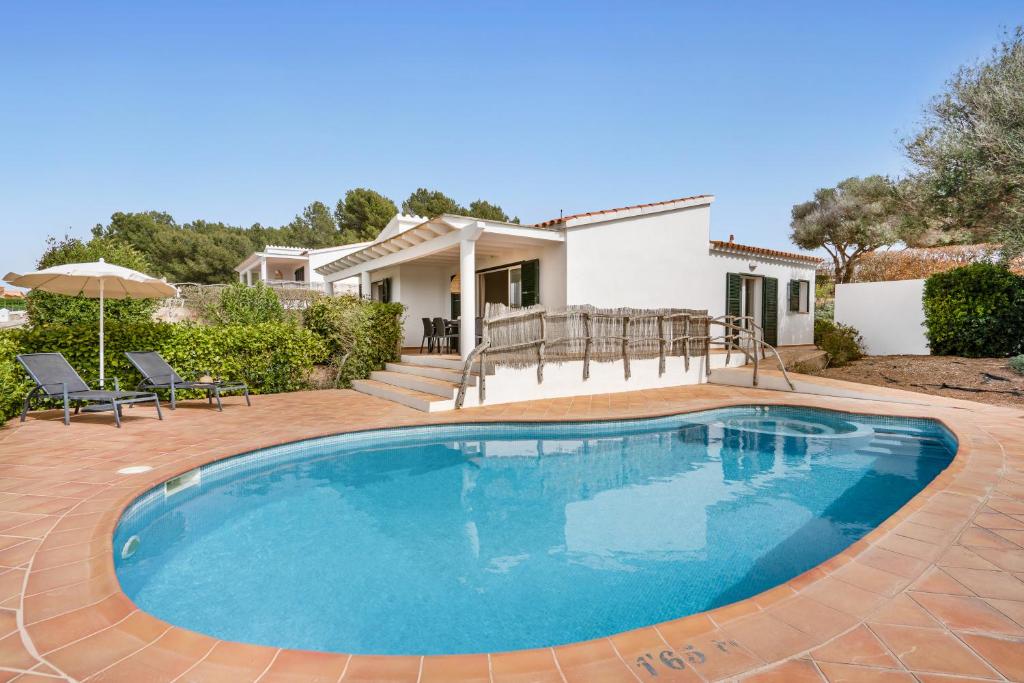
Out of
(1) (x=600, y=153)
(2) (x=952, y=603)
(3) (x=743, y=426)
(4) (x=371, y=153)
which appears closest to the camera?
(2) (x=952, y=603)

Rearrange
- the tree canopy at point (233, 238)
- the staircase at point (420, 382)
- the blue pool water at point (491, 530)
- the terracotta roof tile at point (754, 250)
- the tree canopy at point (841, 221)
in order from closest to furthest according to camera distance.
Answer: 1. the blue pool water at point (491, 530)
2. the staircase at point (420, 382)
3. the terracotta roof tile at point (754, 250)
4. the tree canopy at point (841, 221)
5. the tree canopy at point (233, 238)

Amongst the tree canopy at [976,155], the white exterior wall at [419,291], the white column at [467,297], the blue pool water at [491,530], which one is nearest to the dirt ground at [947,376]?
the tree canopy at [976,155]

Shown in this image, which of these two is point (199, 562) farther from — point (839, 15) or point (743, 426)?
point (839, 15)

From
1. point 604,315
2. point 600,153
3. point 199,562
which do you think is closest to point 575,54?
point 600,153

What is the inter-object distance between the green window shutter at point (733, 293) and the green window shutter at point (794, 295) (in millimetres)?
2823

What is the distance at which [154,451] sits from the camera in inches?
221

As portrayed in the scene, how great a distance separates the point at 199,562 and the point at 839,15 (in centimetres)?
1494

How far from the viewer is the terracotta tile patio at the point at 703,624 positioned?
1966 mm

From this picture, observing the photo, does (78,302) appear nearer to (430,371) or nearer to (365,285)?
(365,285)

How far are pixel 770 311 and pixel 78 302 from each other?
62.1 feet

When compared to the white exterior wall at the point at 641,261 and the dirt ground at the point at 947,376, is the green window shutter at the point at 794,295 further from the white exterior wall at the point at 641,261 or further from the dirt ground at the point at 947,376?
the white exterior wall at the point at 641,261

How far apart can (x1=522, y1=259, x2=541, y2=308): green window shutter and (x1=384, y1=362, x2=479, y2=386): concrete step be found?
3.01m

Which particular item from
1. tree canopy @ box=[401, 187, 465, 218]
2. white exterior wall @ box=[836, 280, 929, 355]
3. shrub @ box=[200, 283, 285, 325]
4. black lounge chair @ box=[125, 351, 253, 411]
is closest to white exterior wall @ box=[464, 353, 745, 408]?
black lounge chair @ box=[125, 351, 253, 411]

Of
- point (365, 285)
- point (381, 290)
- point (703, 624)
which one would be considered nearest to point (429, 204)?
point (381, 290)
